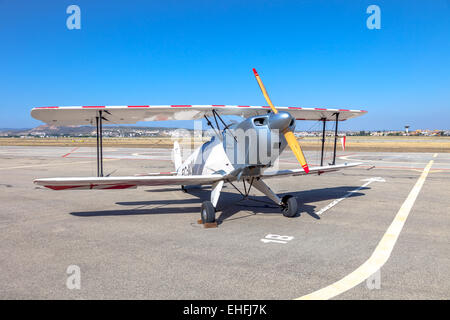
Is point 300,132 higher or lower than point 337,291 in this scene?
higher

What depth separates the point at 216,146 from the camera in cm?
828

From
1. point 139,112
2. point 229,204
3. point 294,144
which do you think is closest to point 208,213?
point 294,144

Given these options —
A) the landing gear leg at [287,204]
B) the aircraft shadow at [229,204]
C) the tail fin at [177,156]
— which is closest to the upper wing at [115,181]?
the aircraft shadow at [229,204]

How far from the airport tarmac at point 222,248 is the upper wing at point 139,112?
257 cm

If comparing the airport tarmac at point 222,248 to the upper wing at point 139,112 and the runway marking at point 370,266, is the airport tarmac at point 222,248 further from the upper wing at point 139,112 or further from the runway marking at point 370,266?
the upper wing at point 139,112

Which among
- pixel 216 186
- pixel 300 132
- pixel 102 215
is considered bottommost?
pixel 102 215

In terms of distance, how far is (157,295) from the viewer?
386 centimetres

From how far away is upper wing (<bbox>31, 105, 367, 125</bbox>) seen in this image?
308 inches

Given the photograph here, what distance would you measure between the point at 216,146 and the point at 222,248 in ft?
10.7

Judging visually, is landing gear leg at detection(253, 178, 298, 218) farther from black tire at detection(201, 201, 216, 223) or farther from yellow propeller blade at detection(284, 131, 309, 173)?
yellow propeller blade at detection(284, 131, 309, 173)

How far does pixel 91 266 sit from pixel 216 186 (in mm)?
3811

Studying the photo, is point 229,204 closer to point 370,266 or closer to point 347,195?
point 347,195
